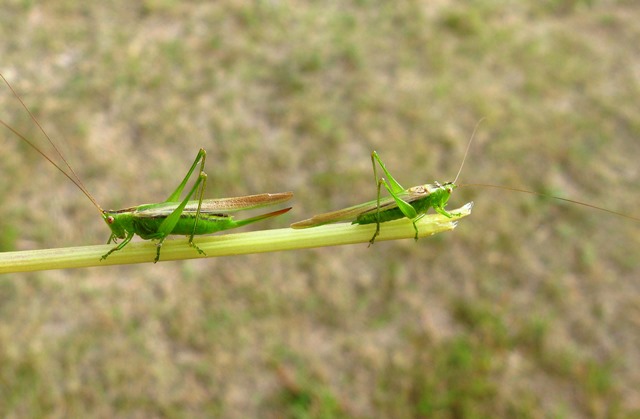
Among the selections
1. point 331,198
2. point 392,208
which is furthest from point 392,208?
point 331,198

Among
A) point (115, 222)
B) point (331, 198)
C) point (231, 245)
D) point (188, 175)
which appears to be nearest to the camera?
point (231, 245)

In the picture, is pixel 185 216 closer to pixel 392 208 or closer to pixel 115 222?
pixel 115 222

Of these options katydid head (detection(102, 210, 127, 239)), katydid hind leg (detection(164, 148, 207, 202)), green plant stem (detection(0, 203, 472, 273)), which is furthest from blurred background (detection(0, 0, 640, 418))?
green plant stem (detection(0, 203, 472, 273))

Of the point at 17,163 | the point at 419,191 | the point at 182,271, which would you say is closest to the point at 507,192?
the point at 182,271

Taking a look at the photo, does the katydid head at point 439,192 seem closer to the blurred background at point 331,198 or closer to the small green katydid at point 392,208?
the small green katydid at point 392,208

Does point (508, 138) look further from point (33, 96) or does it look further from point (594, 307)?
point (33, 96)

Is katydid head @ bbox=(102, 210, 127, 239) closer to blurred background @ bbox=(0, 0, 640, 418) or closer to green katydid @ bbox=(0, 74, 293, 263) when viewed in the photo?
green katydid @ bbox=(0, 74, 293, 263)
